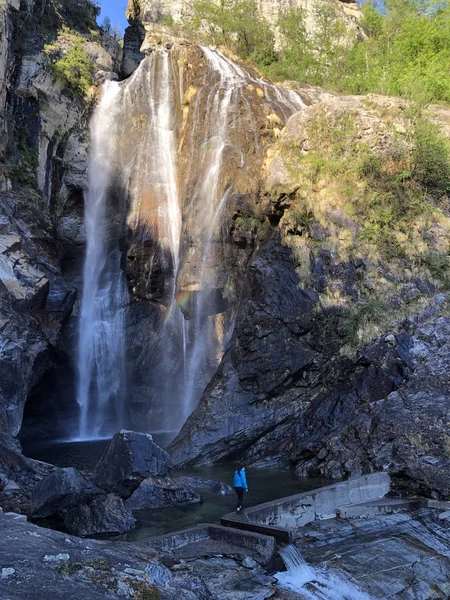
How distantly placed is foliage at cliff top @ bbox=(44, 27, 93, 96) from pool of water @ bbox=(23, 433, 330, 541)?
19521 mm

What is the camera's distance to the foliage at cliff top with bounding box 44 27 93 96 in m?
28.8

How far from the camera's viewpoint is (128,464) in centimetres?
1338

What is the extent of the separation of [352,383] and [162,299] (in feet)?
34.8

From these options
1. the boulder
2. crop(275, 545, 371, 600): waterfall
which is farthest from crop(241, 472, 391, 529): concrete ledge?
the boulder

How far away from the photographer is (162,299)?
2491 centimetres

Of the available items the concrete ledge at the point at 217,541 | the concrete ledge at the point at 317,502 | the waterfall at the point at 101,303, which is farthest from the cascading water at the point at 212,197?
the concrete ledge at the point at 217,541

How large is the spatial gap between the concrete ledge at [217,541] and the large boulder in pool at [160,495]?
125 inches

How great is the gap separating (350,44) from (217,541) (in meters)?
40.1

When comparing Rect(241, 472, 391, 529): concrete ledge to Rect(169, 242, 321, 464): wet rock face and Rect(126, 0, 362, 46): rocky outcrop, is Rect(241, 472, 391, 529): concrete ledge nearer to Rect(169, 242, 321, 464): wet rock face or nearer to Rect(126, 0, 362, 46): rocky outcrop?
Rect(169, 242, 321, 464): wet rock face

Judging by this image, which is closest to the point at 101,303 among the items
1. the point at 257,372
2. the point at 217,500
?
the point at 257,372

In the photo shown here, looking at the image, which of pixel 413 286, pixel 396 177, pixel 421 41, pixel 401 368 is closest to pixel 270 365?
pixel 401 368

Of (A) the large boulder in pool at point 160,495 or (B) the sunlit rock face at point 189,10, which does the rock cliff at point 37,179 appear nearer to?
(A) the large boulder in pool at point 160,495

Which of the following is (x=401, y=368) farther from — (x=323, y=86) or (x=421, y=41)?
(x=421, y=41)

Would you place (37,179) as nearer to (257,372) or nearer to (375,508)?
(257,372)
